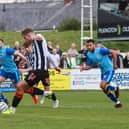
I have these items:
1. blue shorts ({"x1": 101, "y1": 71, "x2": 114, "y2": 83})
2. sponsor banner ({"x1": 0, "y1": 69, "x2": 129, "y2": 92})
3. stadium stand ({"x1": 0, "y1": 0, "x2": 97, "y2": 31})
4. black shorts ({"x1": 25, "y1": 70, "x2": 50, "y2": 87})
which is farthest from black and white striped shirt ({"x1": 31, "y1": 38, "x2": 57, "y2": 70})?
stadium stand ({"x1": 0, "y1": 0, "x2": 97, "y2": 31})

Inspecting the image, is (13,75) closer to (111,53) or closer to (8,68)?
(8,68)

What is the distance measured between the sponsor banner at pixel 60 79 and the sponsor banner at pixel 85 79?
0.24 meters

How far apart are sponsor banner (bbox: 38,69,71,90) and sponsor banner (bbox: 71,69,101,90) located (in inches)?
9.3

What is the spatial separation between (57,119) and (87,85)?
53.1 ft

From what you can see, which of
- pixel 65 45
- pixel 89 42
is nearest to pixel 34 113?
pixel 89 42

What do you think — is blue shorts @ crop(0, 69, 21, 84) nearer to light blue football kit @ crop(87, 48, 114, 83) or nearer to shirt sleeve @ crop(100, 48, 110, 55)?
light blue football kit @ crop(87, 48, 114, 83)

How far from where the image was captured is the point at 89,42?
66.1ft

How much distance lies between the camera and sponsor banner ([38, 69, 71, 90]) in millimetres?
32219

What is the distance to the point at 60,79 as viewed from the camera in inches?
1273

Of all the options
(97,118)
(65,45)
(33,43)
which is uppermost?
(33,43)

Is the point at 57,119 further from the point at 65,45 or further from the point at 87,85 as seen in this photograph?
the point at 65,45

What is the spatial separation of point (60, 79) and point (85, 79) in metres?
1.18

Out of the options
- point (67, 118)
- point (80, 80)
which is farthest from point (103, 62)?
point (80, 80)

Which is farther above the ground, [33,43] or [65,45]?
[33,43]
